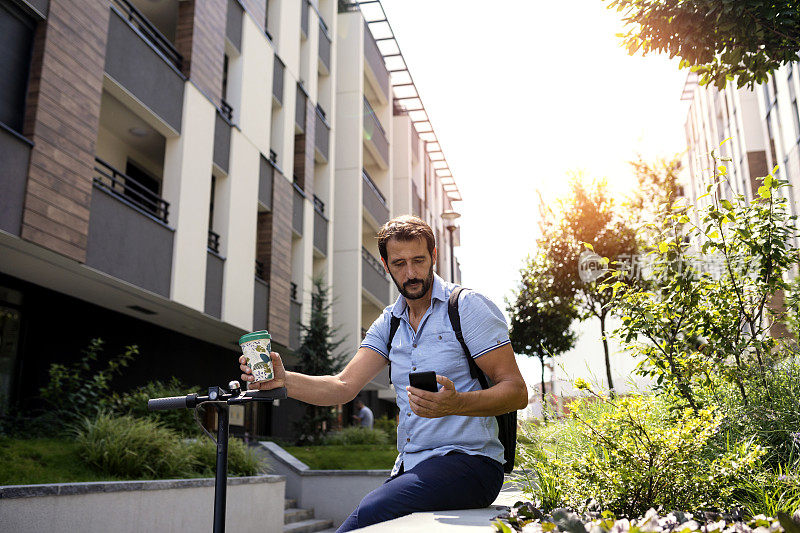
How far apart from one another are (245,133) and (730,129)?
24.0 meters

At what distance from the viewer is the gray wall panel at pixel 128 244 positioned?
1077 centimetres

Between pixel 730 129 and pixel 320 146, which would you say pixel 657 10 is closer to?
pixel 320 146

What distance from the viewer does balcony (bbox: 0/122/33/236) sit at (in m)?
8.77

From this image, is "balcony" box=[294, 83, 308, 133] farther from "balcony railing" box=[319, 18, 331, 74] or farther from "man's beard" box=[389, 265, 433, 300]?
"man's beard" box=[389, 265, 433, 300]

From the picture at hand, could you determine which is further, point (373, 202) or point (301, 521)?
point (373, 202)

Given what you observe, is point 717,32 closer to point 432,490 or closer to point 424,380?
point 424,380

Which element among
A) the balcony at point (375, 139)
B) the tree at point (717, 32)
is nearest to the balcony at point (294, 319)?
the balcony at point (375, 139)

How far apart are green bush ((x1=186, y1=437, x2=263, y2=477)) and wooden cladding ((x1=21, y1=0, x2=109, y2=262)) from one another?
10.8ft

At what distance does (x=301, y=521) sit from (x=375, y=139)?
20.1 metres

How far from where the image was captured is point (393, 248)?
313 centimetres

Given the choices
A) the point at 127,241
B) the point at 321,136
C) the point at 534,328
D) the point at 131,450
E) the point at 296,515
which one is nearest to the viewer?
the point at 131,450

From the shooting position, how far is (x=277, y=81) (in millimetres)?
19641

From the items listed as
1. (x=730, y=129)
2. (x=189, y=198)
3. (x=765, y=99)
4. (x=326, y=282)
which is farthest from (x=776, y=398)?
(x=730, y=129)

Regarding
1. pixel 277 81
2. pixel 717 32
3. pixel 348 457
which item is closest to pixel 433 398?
pixel 717 32
